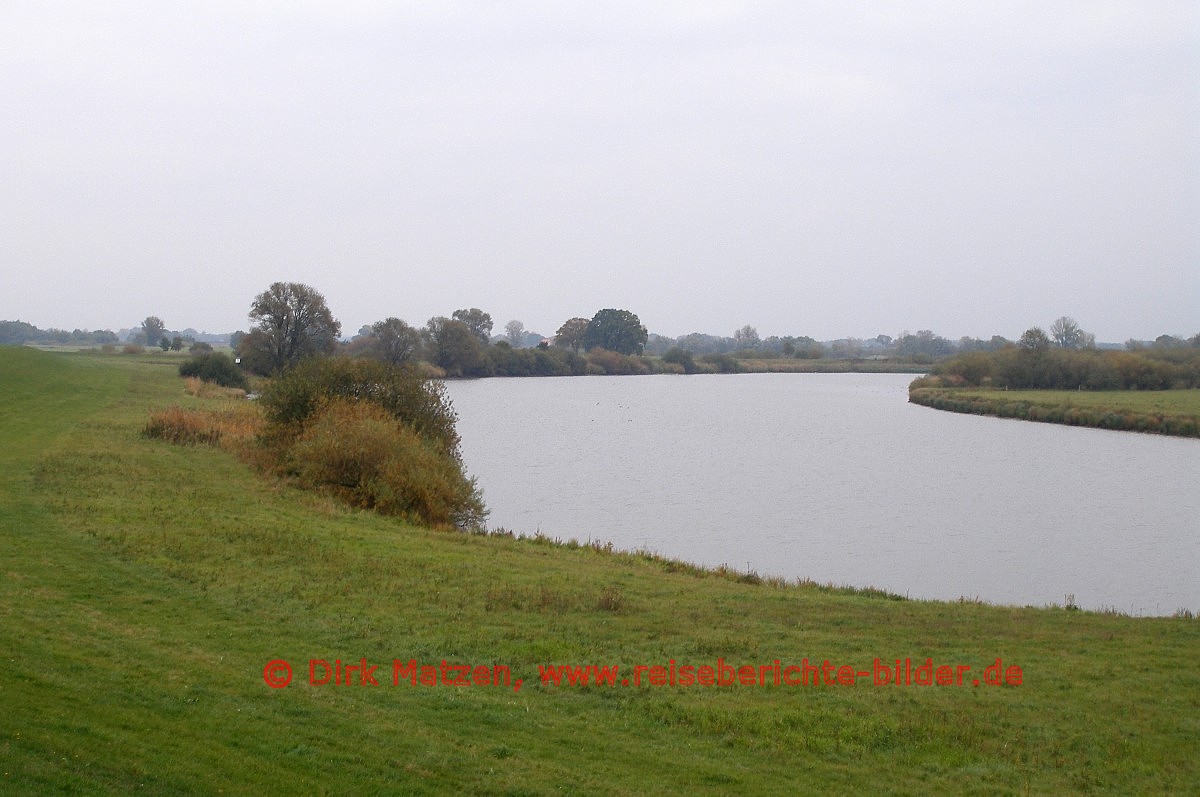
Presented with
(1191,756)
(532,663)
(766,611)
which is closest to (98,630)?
(532,663)

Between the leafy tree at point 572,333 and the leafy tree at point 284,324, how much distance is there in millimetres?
87771

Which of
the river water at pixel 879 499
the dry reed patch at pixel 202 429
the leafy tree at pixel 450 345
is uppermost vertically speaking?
the leafy tree at pixel 450 345

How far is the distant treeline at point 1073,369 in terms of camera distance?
250ft

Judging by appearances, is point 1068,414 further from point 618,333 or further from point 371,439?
point 618,333

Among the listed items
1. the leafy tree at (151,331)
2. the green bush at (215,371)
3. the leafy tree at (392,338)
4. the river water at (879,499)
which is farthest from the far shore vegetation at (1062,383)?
the leafy tree at (151,331)

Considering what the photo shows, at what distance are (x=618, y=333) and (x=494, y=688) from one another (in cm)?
14183

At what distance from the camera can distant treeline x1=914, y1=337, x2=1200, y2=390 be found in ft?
250

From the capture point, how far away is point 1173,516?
88.5 ft

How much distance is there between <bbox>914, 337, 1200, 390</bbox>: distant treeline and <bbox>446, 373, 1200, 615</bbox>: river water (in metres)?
24.8

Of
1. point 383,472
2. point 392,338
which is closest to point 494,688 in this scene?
point 383,472

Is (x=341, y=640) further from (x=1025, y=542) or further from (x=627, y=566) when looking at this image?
(x=1025, y=542)

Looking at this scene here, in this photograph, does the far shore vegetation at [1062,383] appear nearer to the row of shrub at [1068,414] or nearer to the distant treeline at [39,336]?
the row of shrub at [1068,414]

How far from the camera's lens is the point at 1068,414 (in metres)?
58.9

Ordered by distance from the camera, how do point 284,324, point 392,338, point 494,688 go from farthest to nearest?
1. point 392,338
2. point 284,324
3. point 494,688
